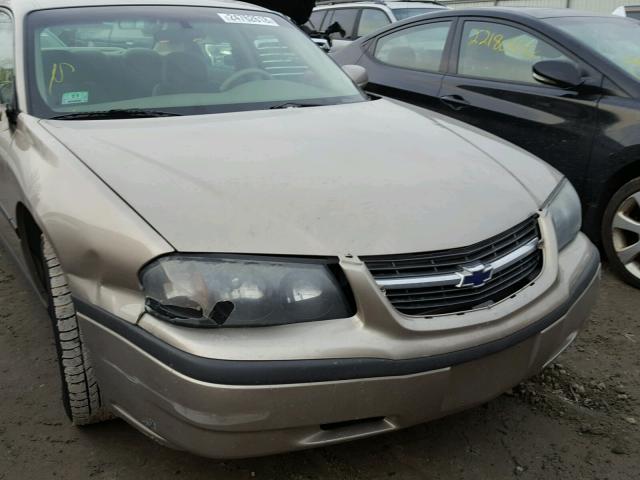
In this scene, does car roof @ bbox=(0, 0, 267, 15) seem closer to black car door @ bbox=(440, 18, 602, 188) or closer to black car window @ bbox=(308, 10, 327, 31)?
black car door @ bbox=(440, 18, 602, 188)

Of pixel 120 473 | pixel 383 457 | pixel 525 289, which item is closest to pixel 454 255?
pixel 525 289

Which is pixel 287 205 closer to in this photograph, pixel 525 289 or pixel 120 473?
pixel 525 289

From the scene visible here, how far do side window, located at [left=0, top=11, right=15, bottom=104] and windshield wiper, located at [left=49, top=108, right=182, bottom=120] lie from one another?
399 millimetres

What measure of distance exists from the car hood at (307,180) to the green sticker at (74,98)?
0.68 ft

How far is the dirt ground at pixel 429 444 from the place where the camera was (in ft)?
6.95

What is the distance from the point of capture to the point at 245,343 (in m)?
1.65

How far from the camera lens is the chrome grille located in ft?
5.86

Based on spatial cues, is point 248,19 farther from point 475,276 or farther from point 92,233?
point 475,276

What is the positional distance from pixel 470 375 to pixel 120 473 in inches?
46.7

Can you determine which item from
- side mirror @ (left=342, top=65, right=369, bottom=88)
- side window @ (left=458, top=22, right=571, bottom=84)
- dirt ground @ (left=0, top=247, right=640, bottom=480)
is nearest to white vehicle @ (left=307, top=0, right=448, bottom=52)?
side window @ (left=458, top=22, right=571, bottom=84)

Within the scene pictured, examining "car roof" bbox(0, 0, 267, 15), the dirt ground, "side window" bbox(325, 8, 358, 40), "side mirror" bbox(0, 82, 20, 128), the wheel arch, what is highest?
"car roof" bbox(0, 0, 267, 15)

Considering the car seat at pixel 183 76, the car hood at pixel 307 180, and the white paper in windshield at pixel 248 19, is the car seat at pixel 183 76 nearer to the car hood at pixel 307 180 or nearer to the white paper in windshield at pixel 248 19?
the car hood at pixel 307 180

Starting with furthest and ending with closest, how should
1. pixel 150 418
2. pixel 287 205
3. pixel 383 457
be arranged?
pixel 383 457 → pixel 287 205 → pixel 150 418

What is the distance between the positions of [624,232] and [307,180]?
229 centimetres
